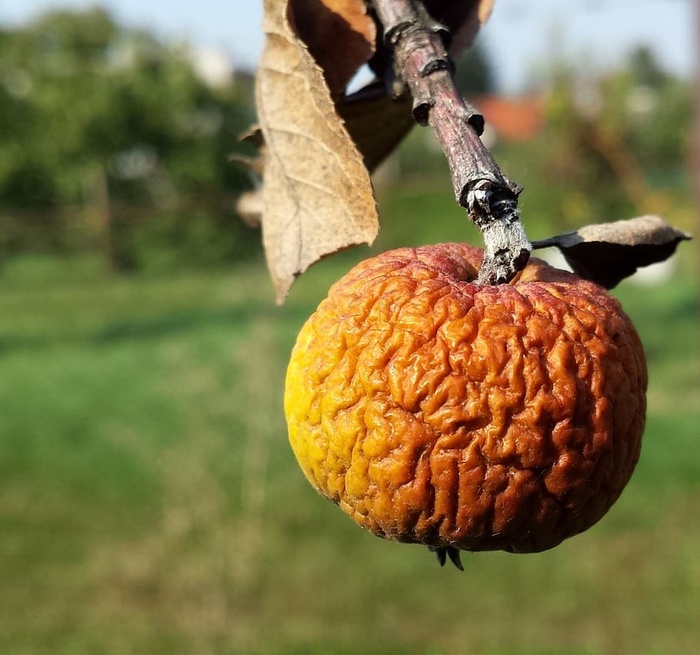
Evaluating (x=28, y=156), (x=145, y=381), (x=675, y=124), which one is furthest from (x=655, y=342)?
(x=675, y=124)

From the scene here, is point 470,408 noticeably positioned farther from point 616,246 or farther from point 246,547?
point 246,547

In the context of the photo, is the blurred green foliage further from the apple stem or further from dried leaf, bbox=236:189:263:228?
the apple stem

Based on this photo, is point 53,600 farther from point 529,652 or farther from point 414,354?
point 414,354

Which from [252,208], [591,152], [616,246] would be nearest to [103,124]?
[591,152]

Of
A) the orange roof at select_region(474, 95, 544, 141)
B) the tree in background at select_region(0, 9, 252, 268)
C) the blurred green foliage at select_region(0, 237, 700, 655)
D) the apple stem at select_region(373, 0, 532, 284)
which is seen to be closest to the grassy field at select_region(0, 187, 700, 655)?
the blurred green foliage at select_region(0, 237, 700, 655)

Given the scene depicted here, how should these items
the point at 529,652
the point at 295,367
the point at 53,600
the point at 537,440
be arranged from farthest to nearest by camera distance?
1. the point at 53,600
2. the point at 529,652
3. the point at 295,367
4. the point at 537,440

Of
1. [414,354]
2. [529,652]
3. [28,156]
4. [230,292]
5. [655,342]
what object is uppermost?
[28,156]
